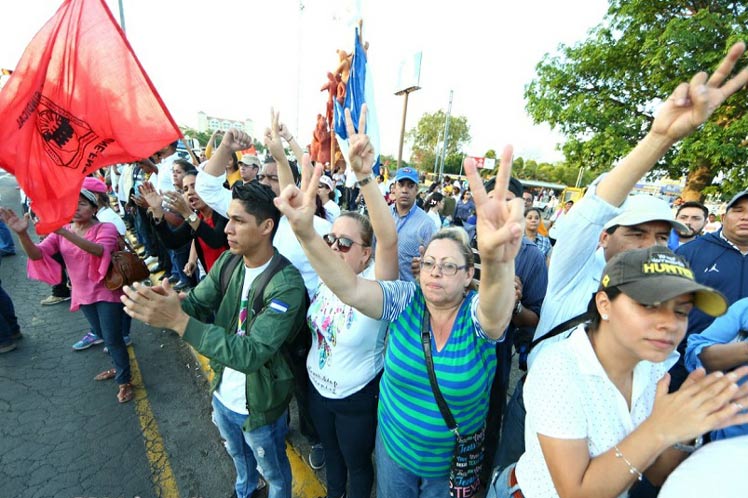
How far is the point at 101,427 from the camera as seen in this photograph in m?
2.78

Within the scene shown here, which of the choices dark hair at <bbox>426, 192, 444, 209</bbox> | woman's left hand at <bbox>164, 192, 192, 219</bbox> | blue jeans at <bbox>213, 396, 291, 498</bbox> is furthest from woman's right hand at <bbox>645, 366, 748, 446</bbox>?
dark hair at <bbox>426, 192, 444, 209</bbox>

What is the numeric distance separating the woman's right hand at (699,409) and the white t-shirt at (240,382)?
1.84 m

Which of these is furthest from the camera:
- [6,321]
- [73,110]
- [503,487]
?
[6,321]

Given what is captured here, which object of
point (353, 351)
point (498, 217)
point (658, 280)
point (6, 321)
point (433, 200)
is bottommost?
point (6, 321)

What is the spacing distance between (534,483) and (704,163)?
41.7 ft

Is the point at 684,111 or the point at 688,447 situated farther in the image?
the point at 684,111

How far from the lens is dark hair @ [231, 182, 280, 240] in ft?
6.53

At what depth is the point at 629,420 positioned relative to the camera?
44.8 inches

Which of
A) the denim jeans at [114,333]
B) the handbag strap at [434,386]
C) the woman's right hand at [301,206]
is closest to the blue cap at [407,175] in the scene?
the woman's right hand at [301,206]

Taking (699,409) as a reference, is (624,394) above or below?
below

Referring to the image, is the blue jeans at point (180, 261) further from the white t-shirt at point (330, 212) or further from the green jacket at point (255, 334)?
the green jacket at point (255, 334)

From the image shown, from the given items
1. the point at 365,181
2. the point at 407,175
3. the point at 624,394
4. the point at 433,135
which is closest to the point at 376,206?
the point at 365,181

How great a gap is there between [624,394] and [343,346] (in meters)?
1.26

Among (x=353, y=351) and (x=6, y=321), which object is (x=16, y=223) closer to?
(x=6, y=321)
